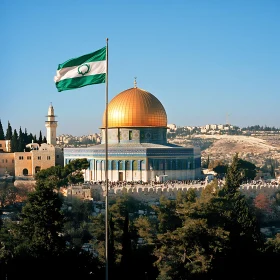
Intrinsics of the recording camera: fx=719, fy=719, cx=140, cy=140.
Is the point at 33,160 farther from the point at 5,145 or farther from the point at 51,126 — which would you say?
the point at 5,145

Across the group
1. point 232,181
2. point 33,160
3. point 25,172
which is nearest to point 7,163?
point 25,172

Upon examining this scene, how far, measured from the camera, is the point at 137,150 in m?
45.8

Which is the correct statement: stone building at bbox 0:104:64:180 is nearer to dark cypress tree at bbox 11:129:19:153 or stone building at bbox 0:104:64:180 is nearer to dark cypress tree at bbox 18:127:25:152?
→ dark cypress tree at bbox 18:127:25:152

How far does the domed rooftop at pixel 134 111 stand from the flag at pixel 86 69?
2910cm

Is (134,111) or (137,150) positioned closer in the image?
(137,150)

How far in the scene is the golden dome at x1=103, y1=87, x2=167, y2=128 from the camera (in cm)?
4788

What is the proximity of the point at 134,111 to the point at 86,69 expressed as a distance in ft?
97.3

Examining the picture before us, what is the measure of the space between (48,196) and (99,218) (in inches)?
130

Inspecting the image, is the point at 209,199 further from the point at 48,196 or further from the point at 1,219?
the point at 1,219

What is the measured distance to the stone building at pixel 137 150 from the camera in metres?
46.0

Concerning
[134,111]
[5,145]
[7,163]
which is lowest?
[7,163]

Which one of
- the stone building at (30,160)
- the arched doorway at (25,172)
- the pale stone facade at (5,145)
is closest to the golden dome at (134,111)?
the stone building at (30,160)

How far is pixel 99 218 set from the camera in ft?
92.1

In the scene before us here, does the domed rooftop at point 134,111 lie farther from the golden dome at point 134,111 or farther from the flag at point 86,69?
the flag at point 86,69
